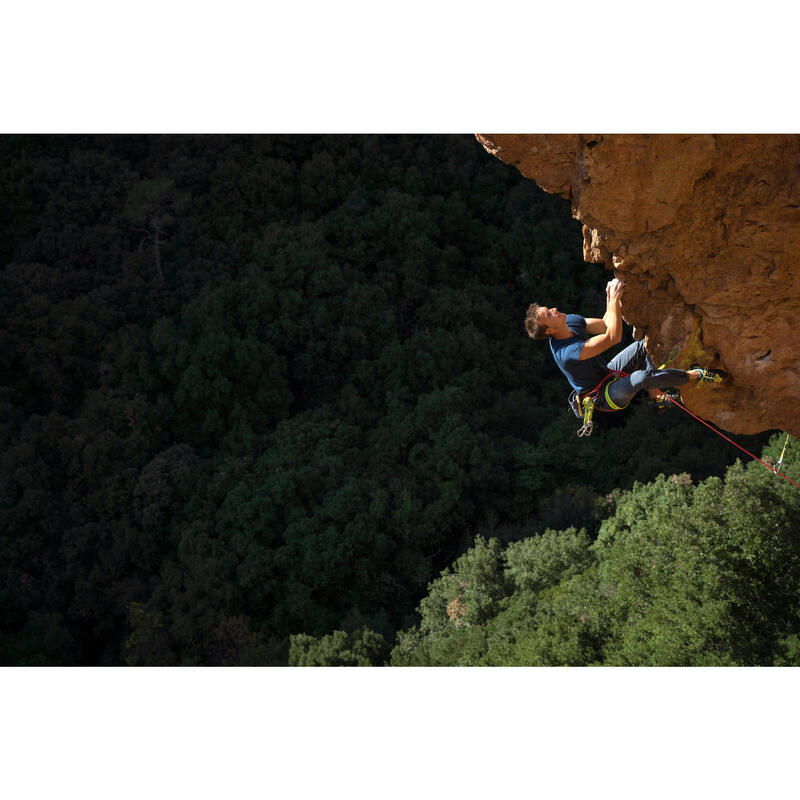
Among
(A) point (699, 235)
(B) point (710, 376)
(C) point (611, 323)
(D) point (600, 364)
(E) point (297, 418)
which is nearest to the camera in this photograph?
(C) point (611, 323)

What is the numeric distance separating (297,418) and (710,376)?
10.6m

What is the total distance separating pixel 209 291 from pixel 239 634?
23.7 ft

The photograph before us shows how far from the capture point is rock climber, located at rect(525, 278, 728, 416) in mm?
5605

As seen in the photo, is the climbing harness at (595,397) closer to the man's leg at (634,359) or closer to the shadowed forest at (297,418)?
the man's leg at (634,359)

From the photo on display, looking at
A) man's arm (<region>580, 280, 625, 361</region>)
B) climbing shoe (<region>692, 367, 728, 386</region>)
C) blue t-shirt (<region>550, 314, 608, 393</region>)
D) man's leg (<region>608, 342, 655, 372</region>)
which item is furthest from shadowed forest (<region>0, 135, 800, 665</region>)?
man's arm (<region>580, 280, 625, 361</region>)

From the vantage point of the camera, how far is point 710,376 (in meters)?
Result: 6.52

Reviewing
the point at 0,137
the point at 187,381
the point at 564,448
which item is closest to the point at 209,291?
the point at 187,381

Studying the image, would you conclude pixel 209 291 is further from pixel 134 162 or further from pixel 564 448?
pixel 564 448

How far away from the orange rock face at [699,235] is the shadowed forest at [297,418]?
4.08 meters

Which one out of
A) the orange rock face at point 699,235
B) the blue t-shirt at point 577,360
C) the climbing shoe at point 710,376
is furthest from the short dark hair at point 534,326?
the climbing shoe at point 710,376

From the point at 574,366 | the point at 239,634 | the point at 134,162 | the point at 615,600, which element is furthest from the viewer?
the point at 134,162

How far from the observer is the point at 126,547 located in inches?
563

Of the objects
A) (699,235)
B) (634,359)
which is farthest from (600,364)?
(699,235)

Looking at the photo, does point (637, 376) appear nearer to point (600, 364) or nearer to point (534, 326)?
point (600, 364)
